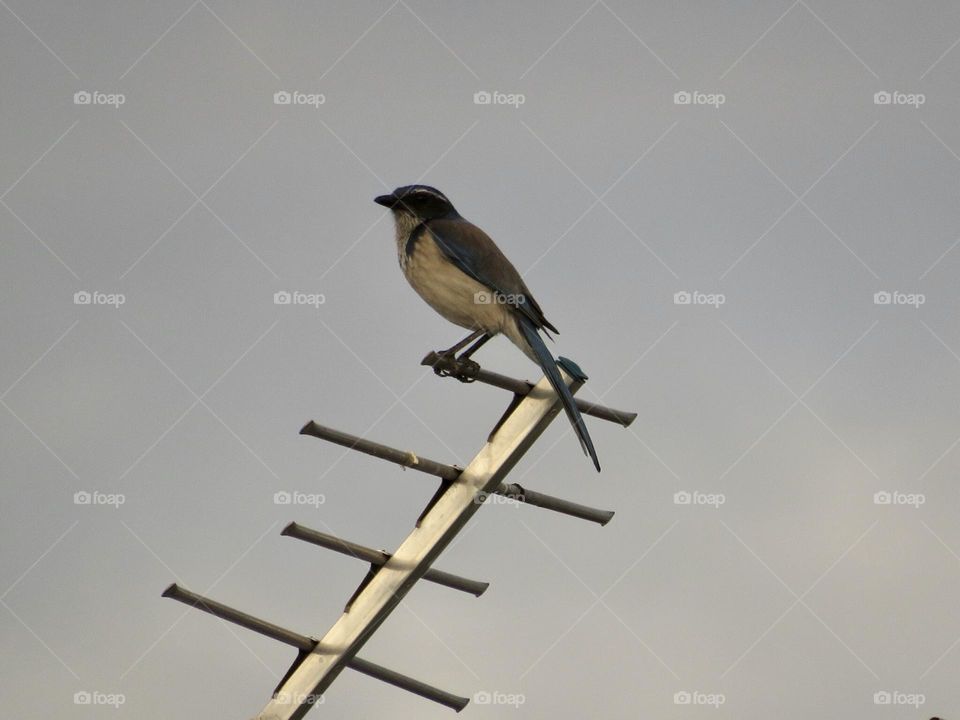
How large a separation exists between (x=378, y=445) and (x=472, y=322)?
8.54 ft

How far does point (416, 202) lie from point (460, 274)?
1028 mm

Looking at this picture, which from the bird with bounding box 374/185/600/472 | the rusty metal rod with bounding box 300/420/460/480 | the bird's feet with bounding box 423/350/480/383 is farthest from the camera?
the bird with bounding box 374/185/600/472

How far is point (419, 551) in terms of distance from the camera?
22.1 feet

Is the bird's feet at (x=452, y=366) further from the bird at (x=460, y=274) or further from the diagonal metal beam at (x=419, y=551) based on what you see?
the diagonal metal beam at (x=419, y=551)

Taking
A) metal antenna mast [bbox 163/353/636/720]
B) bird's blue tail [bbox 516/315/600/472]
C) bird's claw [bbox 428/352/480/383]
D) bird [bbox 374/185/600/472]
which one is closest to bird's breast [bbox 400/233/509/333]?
bird [bbox 374/185/600/472]

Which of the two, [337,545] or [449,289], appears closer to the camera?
[337,545]

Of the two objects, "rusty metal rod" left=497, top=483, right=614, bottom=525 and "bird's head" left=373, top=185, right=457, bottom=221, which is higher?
"bird's head" left=373, top=185, right=457, bottom=221

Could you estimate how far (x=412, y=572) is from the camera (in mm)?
6730

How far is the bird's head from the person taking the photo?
33.3 ft
